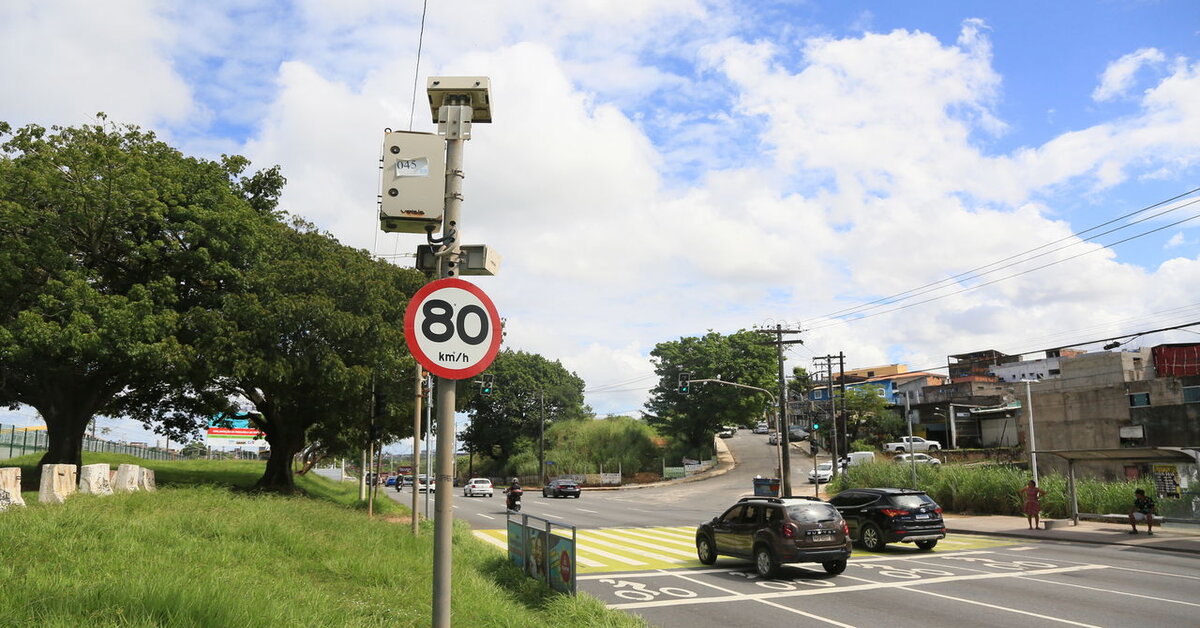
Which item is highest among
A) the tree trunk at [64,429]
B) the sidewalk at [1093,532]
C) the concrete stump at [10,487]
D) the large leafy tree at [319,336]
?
the large leafy tree at [319,336]

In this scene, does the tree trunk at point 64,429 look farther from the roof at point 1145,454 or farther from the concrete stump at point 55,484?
the roof at point 1145,454

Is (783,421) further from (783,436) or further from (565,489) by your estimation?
(565,489)

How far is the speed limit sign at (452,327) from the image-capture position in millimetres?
4797

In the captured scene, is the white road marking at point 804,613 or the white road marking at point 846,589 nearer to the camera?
the white road marking at point 804,613

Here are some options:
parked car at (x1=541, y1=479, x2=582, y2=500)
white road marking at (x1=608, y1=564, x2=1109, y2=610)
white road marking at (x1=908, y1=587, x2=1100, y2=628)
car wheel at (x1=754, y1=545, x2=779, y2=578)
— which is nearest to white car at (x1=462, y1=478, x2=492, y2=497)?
parked car at (x1=541, y1=479, x2=582, y2=500)

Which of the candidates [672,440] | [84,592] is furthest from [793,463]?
[84,592]

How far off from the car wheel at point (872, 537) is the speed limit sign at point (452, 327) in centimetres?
1710

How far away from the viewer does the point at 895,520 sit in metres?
18.8

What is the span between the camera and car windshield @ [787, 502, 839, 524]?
14.6 m

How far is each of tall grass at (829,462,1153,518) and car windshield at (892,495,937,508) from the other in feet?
38.2

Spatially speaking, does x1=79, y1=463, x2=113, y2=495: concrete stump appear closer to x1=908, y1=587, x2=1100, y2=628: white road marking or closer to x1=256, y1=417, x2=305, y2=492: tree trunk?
x1=256, y1=417, x2=305, y2=492: tree trunk

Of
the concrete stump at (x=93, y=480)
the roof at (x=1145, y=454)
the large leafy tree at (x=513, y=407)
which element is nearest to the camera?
the concrete stump at (x=93, y=480)

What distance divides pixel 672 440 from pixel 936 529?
55.5m

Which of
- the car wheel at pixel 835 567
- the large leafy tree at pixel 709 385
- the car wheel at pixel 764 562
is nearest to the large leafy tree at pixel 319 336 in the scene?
the car wheel at pixel 764 562
